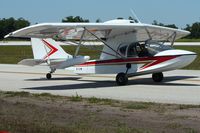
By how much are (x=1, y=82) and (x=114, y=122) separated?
11380 mm

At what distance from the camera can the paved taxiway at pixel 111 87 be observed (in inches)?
591

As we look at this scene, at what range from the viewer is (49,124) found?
9656 mm

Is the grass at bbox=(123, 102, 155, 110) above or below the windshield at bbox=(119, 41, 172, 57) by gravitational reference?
below

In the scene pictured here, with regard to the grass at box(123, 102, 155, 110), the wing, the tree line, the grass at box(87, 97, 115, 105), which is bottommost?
the grass at box(123, 102, 155, 110)

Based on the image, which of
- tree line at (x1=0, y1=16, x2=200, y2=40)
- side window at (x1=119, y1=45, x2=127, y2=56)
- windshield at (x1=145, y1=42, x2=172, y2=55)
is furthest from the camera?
tree line at (x1=0, y1=16, x2=200, y2=40)

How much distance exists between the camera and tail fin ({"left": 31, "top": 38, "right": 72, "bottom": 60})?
71.7 ft

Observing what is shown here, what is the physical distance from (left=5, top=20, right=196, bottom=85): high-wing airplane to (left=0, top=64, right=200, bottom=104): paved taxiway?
0.61m

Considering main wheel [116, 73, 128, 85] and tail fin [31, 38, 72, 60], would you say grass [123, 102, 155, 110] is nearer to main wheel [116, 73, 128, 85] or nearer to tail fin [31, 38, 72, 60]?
main wheel [116, 73, 128, 85]

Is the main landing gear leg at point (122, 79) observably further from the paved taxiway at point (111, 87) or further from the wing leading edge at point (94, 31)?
the wing leading edge at point (94, 31)

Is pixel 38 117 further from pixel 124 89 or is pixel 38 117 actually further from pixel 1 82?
pixel 1 82

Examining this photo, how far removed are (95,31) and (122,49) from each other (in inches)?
51.5

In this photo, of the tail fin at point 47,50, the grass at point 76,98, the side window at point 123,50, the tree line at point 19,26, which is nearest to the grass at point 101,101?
the grass at point 76,98

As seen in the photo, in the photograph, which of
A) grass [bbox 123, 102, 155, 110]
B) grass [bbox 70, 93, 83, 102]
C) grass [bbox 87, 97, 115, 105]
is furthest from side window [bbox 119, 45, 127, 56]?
grass [bbox 123, 102, 155, 110]

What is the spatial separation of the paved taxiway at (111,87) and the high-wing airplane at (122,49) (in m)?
0.61
